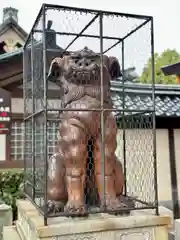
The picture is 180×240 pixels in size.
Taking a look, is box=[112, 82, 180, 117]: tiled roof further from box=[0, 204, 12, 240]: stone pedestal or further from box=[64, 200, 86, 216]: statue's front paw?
box=[64, 200, 86, 216]: statue's front paw

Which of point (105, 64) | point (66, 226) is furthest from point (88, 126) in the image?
point (66, 226)

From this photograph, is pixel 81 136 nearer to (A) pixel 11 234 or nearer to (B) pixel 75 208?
(B) pixel 75 208

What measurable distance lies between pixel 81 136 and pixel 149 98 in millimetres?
5127

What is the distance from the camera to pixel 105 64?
9.22ft

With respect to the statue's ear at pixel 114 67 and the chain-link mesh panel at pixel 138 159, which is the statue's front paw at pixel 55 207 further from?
the statue's ear at pixel 114 67

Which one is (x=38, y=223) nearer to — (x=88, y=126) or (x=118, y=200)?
(x=118, y=200)

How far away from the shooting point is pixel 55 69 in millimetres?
2822

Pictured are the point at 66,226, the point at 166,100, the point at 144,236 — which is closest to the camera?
the point at 66,226

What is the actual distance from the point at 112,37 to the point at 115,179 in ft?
5.02

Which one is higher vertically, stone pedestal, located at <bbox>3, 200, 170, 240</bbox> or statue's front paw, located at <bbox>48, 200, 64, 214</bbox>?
statue's front paw, located at <bbox>48, 200, 64, 214</bbox>

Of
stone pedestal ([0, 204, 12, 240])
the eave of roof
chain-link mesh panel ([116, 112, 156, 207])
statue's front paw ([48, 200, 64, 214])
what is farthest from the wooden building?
the eave of roof

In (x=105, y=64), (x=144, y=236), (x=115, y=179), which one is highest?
(x=105, y=64)

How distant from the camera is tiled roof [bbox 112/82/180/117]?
6.98 meters

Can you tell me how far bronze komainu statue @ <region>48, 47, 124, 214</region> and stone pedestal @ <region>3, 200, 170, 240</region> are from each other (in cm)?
15
